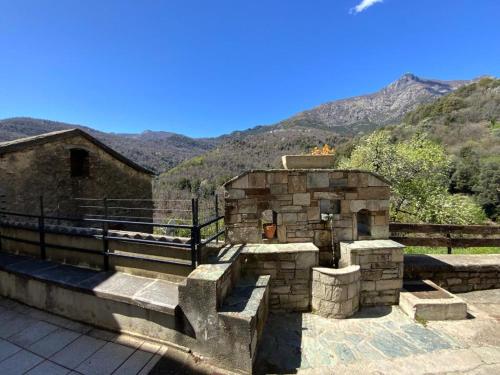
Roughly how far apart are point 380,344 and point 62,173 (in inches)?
405

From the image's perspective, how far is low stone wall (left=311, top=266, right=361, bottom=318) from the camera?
448 cm

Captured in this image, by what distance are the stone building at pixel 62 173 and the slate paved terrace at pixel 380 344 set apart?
6.41m

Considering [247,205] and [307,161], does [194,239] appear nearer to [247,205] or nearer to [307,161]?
[247,205]

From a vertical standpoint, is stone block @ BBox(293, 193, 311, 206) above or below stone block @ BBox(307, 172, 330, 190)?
below

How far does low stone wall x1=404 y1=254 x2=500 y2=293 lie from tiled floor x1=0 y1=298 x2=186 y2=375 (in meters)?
5.41

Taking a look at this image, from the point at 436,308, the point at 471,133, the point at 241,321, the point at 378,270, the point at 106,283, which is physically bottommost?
the point at 436,308

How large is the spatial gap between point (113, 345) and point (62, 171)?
8.01 meters

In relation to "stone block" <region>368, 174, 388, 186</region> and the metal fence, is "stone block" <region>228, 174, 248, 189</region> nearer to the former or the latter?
"stone block" <region>368, 174, 388, 186</region>

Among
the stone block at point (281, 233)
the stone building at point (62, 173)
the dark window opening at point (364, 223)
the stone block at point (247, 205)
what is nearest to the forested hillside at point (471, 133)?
the dark window opening at point (364, 223)

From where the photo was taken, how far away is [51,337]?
3215mm

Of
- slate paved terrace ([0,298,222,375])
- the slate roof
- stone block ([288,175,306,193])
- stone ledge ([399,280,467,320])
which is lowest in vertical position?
stone ledge ([399,280,467,320])

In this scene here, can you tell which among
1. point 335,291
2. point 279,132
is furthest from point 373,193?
point 279,132

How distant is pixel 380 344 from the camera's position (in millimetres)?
3803

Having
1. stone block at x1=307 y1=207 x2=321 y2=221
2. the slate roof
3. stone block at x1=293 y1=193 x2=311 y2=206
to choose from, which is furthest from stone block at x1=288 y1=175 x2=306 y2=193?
the slate roof
